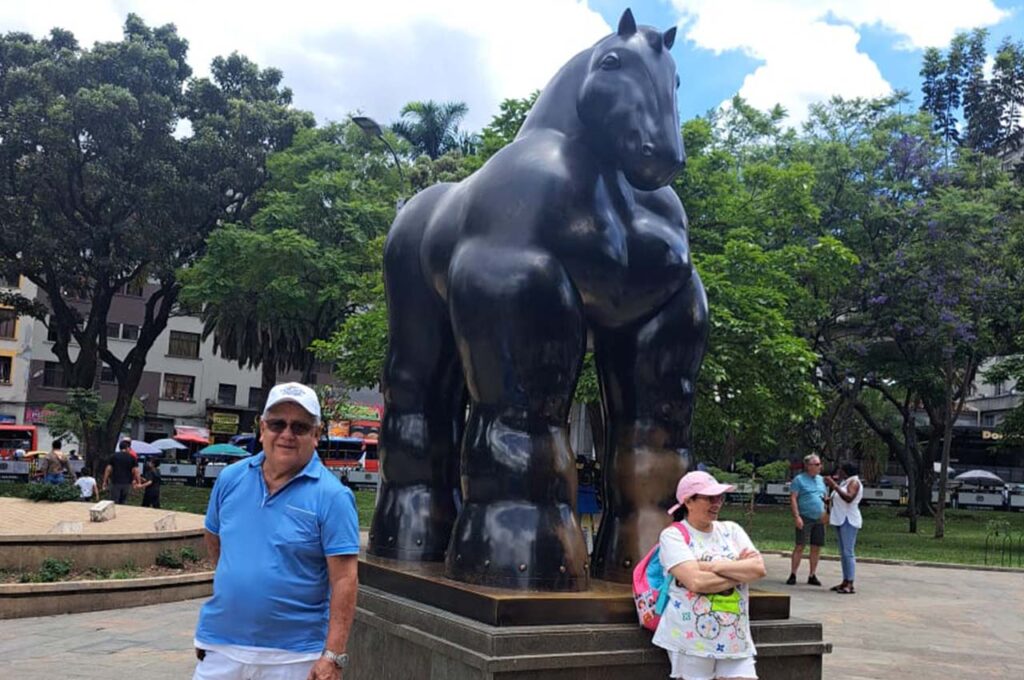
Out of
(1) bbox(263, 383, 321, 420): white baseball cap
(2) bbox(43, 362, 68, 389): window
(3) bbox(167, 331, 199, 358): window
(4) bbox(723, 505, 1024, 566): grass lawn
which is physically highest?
(3) bbox(167, 331, 199, 358): window

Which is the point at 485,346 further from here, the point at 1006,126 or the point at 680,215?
the point at 1006,126

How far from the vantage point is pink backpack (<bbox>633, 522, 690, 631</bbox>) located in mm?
3334

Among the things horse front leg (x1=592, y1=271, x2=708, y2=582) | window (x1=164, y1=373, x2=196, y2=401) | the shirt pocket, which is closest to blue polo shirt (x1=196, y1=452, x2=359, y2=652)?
the shirt pocket

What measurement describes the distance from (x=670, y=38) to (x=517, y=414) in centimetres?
164

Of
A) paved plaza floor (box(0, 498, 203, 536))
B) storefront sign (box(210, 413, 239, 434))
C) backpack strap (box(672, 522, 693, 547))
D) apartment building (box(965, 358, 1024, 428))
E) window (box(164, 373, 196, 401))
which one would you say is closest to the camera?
backpack strap (box(672, 522, 693, 547))

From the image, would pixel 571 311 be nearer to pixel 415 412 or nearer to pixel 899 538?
pixel 415 412

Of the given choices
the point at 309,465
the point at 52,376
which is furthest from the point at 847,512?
the point at 52,376

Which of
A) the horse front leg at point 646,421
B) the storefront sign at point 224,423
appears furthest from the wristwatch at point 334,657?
the storefront sign at point 224,423

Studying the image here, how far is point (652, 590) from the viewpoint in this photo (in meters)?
3.37

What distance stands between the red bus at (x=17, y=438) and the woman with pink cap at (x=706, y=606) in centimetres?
3950

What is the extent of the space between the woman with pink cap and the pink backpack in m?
0.03

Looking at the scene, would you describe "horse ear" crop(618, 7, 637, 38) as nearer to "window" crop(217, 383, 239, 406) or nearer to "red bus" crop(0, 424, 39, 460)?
"red bus" crop(0, 424, 39, 460)

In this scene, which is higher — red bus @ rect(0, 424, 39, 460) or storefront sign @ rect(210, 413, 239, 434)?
storefront sign @ rect(210, 413, 239, 434)

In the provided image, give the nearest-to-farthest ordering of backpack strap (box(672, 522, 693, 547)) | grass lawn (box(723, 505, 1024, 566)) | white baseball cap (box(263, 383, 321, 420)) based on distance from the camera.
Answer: white baseball cap (box(263, 383, 321, 420)), backpack strap (box(672, 522, 693, 547)), grass lawn (box(723, 505, 1024, 566))
